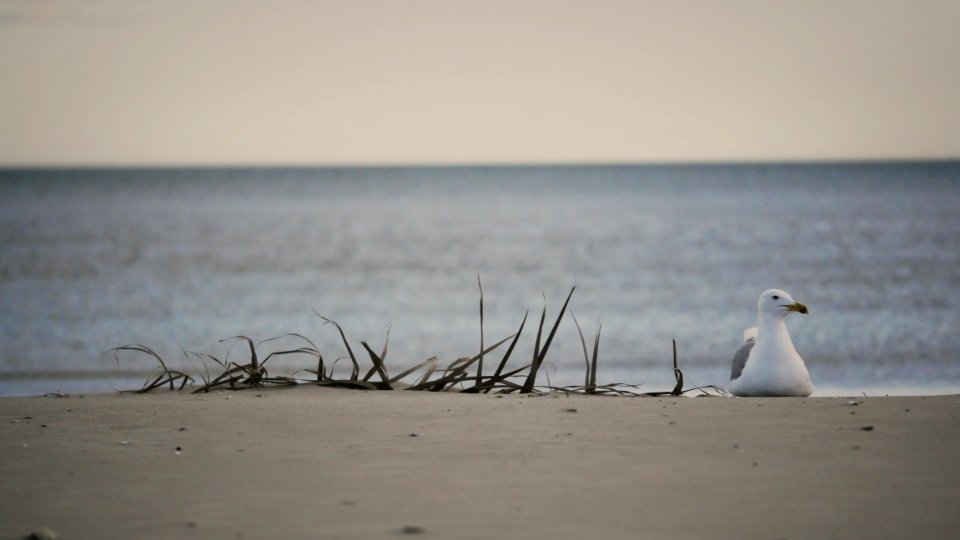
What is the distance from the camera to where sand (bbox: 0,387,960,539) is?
219 centimetres

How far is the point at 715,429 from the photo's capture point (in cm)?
324

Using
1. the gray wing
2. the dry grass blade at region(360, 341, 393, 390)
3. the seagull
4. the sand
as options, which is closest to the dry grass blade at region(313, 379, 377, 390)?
the dry grass blade at region(360, 341, 393, 390)

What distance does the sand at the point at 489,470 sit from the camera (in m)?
2.19

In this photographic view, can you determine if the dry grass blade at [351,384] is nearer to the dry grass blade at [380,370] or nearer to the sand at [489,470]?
the dry grass blade at [380,370]

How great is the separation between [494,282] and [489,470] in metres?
17.9

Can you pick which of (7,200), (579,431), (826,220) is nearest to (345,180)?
(7,200)

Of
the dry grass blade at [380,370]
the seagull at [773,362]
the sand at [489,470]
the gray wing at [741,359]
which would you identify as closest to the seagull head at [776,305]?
the seagull at [773,362]

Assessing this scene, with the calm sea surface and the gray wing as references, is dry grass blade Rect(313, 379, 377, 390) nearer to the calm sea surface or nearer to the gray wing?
the gray wing

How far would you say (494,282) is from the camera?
20.6m

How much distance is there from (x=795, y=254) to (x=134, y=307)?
54.2ft

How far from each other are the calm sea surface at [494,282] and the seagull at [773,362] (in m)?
2.61

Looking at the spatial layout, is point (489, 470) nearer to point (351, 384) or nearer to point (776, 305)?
point (351, 384)

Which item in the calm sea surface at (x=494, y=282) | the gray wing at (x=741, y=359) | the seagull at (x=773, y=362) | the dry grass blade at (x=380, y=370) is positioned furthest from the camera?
the calm sea surface at (x=494, y=282)

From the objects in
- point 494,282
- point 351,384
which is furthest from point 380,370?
point 494,282
